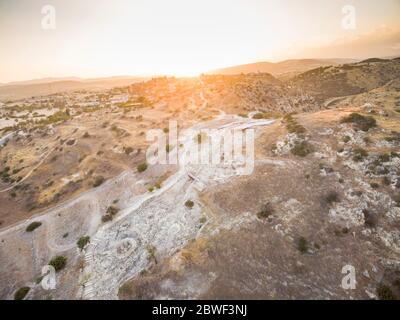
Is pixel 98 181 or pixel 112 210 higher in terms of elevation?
pixel 98 181

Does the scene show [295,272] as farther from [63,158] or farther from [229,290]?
[63,158]

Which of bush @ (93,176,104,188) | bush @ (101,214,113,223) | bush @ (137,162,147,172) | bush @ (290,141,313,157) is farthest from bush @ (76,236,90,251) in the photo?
bush @ (290,141,313,157)

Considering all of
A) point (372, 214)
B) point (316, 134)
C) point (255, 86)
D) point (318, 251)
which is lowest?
point (318, 251)

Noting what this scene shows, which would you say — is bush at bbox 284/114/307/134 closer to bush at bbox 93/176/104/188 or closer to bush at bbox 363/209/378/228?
bush at bbox 363/209/378/228

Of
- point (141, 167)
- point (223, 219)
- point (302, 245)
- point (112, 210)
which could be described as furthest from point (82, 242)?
point (302, 245)

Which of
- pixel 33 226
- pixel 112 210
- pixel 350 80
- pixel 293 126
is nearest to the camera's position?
pixel 112 210

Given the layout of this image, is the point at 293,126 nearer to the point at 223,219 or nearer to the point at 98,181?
the point at 223,219
